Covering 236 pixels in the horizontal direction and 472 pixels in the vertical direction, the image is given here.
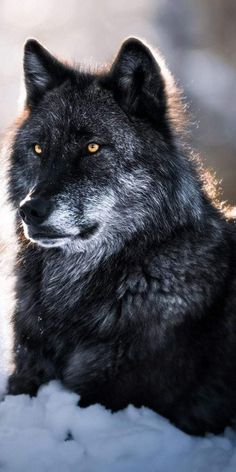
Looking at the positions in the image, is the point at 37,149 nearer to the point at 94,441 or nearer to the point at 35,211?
the point at 35,211

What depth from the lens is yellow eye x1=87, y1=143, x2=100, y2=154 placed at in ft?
12.0

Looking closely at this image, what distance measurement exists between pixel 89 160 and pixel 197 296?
43.3 inches

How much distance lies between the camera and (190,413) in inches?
142

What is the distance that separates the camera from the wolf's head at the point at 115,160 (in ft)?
11.9

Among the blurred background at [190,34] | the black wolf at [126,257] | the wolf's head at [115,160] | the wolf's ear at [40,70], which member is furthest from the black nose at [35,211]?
the blurred background at [190,34]

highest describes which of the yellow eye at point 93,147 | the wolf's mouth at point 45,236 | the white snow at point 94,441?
the yellow eye at point 93,147

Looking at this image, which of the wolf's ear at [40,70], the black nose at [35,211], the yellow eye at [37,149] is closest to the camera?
the black nose at [35,211]

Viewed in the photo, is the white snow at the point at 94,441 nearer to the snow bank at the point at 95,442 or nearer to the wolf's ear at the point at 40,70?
the snow bank at the point at 95,442

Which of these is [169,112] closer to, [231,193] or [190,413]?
[190,413]

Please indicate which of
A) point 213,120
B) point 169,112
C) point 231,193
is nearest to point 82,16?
point 213,120

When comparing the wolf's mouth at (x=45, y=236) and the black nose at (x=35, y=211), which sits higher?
the black nose at (x=35, y=211)

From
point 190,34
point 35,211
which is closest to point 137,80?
point 35,211

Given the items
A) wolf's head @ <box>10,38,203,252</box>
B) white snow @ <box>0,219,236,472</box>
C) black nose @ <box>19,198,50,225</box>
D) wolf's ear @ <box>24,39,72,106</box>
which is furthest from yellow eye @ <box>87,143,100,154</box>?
white snow @ <box>0,219,236,472</box>

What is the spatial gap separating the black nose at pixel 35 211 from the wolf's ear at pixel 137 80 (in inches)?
34.6
